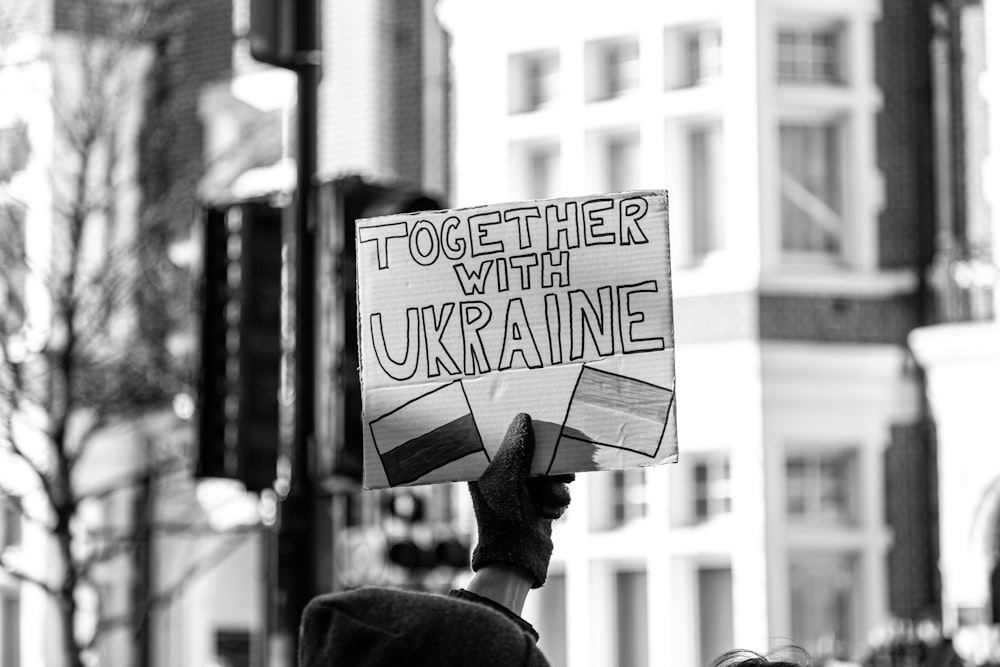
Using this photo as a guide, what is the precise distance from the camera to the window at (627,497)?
12.2 metres

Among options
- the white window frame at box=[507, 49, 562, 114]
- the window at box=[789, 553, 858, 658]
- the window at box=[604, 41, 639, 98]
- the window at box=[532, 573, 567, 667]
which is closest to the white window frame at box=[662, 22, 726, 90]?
the window at box=[604, 41, 639, 98]

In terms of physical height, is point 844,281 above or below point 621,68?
below

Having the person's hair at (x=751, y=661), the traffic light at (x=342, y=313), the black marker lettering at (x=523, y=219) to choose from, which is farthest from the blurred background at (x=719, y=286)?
the black marker lettering at (x=523, y=219)

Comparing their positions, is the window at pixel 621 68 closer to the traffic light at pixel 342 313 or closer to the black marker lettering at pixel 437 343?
the traffic light at pixel 342 313

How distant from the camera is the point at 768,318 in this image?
38.0ft

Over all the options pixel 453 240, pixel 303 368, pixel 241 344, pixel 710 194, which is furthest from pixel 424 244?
pixel 710 194

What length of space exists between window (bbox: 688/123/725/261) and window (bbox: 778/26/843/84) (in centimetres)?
61

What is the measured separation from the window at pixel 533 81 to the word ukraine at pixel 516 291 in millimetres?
9897

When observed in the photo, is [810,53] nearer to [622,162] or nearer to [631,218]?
[622,162]

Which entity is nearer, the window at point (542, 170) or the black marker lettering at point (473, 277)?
the black marker lettering at point (473, 277)

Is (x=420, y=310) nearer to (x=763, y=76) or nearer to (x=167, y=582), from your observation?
Answer: (x=763, y=76)

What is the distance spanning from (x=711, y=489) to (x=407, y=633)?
394 inches

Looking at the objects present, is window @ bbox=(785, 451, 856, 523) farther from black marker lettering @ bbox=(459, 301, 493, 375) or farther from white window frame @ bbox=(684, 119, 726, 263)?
black marker lettering @ bbox=(459, 301, 493, 375)

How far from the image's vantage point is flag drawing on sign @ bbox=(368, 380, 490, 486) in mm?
2752
